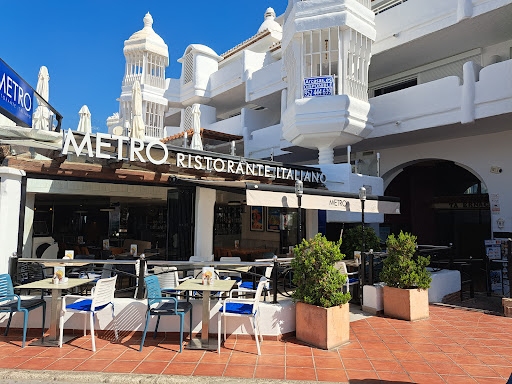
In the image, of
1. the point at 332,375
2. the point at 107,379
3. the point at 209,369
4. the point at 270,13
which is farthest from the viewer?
the point at 270,13

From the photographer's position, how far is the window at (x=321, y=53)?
13.4m

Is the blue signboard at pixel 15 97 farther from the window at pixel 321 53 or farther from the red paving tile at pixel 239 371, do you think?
the window at pixel 321 53

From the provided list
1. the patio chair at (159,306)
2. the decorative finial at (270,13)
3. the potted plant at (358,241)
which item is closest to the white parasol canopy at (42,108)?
the patio chair at (159,306)

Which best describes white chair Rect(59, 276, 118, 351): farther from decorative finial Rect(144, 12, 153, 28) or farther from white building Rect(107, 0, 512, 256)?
decorative finial Rect(144, 12, 153, 28)

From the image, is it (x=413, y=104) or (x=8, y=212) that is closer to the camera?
(x=8, y=212)

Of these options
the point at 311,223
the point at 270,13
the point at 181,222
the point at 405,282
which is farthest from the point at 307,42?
the point at 270,13

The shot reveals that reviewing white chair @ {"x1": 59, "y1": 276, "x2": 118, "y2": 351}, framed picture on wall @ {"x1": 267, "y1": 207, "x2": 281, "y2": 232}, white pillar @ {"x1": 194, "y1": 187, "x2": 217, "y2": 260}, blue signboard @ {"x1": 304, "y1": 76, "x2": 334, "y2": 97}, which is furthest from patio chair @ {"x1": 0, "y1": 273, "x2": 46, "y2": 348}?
blue signboard @ {"x1": 304, "y1": 76, "x2": 334, "y2": 97}

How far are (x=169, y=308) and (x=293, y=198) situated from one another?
3.45 meters

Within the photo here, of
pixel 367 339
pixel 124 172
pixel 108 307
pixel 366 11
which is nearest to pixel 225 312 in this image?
pixel 108 307

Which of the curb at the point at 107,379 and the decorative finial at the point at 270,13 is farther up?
the decorative finial at the point at 270,13

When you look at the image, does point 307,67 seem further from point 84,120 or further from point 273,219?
point 84,120

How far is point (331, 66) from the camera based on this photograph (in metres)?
14.4

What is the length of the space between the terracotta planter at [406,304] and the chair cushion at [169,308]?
4.35m

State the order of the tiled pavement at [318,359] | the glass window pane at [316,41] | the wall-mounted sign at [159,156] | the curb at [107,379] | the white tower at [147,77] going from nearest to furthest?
the curb at [107,379] < the tiled pavement at [318,359] < the wall-mounted sign at [159,156] < the glass window pane at [316,41] < the white tower at [147,77]
